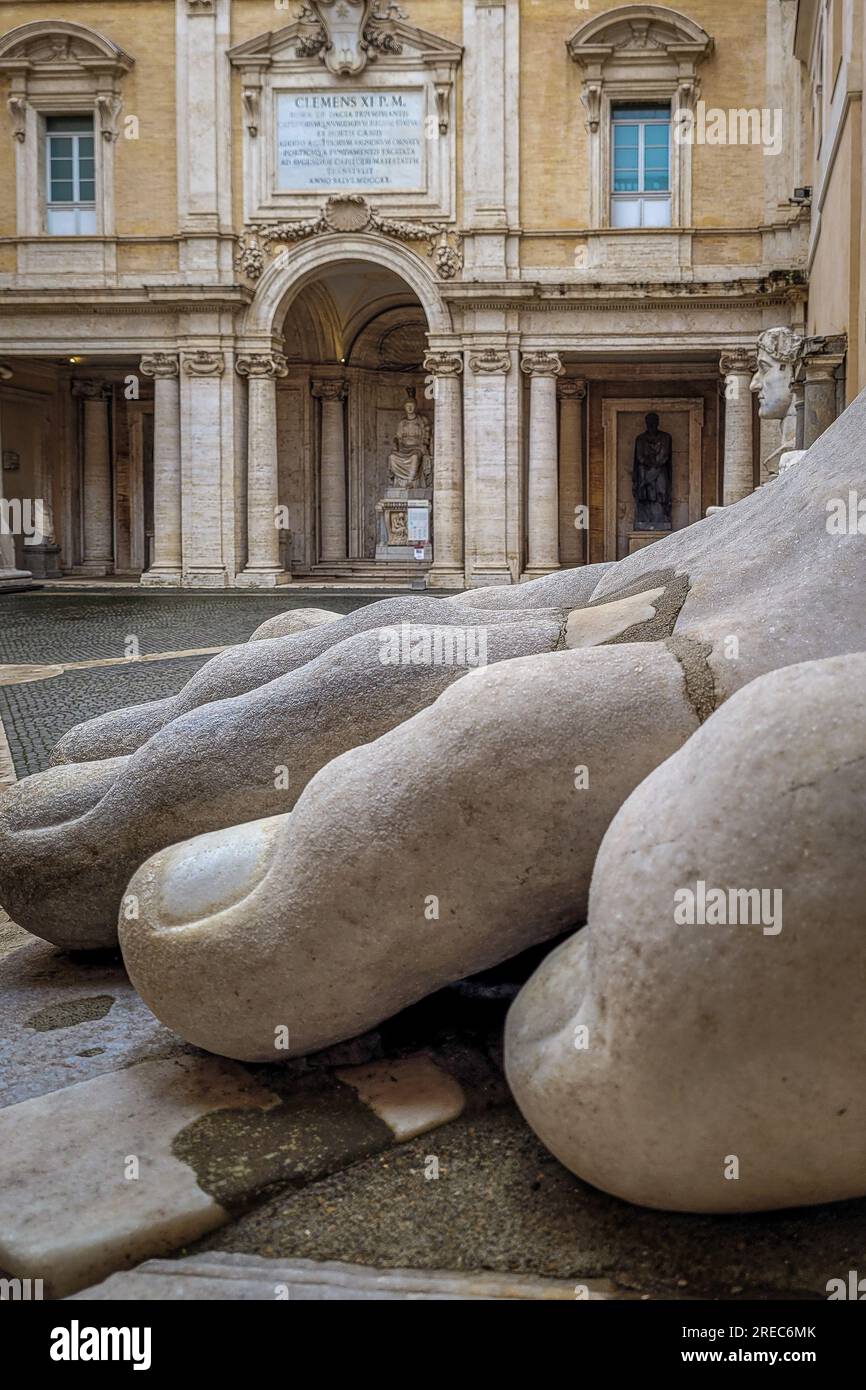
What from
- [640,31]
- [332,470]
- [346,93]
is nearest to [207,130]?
[346,93]

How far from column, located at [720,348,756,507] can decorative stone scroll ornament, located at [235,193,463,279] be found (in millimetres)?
4328

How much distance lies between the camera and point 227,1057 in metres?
2.40

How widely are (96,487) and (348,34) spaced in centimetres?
911

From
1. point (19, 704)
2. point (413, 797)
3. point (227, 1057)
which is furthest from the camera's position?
point (19, 704)

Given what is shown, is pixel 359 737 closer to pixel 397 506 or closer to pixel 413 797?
pixel 413 797

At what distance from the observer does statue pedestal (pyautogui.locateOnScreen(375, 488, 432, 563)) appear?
2350 centimetres

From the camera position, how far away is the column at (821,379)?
11445 mm

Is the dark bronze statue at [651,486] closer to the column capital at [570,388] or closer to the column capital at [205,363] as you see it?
the column capital at [570,388]

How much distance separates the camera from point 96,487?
2467cm

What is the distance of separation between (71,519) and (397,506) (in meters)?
6.10

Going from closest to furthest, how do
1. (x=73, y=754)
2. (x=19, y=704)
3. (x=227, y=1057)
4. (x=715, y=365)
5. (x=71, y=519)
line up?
(x=227, y=1057)
(x=73, y=754)
(x=19, y=704)
(x=715, y=365)
(x=71, y=519)

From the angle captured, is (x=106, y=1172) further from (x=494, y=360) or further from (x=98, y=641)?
(x=494, y=360)

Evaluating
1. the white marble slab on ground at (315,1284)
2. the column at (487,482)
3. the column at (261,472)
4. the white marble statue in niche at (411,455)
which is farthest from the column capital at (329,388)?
the white marble slab on ground at (315,1284)

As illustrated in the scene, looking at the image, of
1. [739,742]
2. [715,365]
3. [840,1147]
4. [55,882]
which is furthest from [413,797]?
[715,365]
